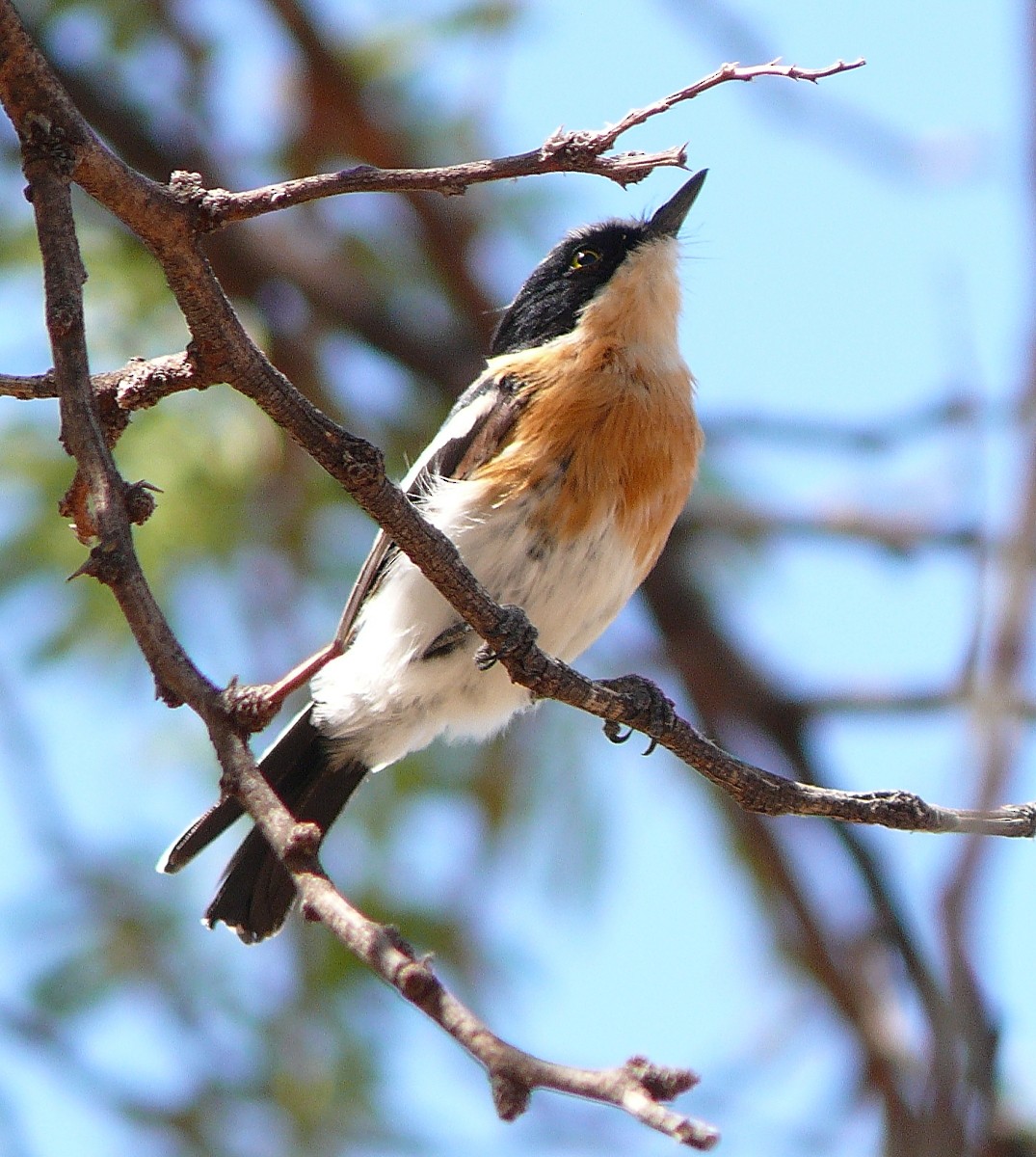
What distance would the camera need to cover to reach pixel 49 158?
1903 millimetres

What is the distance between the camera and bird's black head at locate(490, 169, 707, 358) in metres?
4.02

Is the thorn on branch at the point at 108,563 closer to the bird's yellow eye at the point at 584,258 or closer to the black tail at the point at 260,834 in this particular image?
the black tail at the point at 260,834

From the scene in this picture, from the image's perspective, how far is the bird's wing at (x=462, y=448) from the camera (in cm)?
353

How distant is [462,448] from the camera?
3.57 metres

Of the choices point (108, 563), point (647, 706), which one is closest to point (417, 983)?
point (108, 563)

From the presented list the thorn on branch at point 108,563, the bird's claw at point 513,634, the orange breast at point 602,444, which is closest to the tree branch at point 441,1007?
the thorn on branch at point 108,563

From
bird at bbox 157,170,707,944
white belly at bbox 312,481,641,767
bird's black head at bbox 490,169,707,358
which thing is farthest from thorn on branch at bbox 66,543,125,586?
bird's black head at bbox 490,169,707,358

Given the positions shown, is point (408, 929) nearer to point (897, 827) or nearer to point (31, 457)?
point (31, 457)

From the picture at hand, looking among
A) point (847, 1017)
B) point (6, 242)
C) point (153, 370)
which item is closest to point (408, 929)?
point (847, 1017)

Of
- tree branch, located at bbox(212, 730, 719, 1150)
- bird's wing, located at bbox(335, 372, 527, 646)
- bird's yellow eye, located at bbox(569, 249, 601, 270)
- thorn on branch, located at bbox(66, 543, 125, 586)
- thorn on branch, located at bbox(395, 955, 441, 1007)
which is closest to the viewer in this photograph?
tree branch, located at bbox(212, 730, 719, 1150)

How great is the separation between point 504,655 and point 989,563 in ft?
3.19

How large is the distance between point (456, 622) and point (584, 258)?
1.31 m

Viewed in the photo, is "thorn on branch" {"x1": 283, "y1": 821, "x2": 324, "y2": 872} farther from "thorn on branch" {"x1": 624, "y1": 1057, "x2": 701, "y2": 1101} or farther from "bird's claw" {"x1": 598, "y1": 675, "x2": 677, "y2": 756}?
"bird's claw" {"x1": 598, "y1": 675, "x2": 677, "y2": 756}

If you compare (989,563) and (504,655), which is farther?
(989,563)
